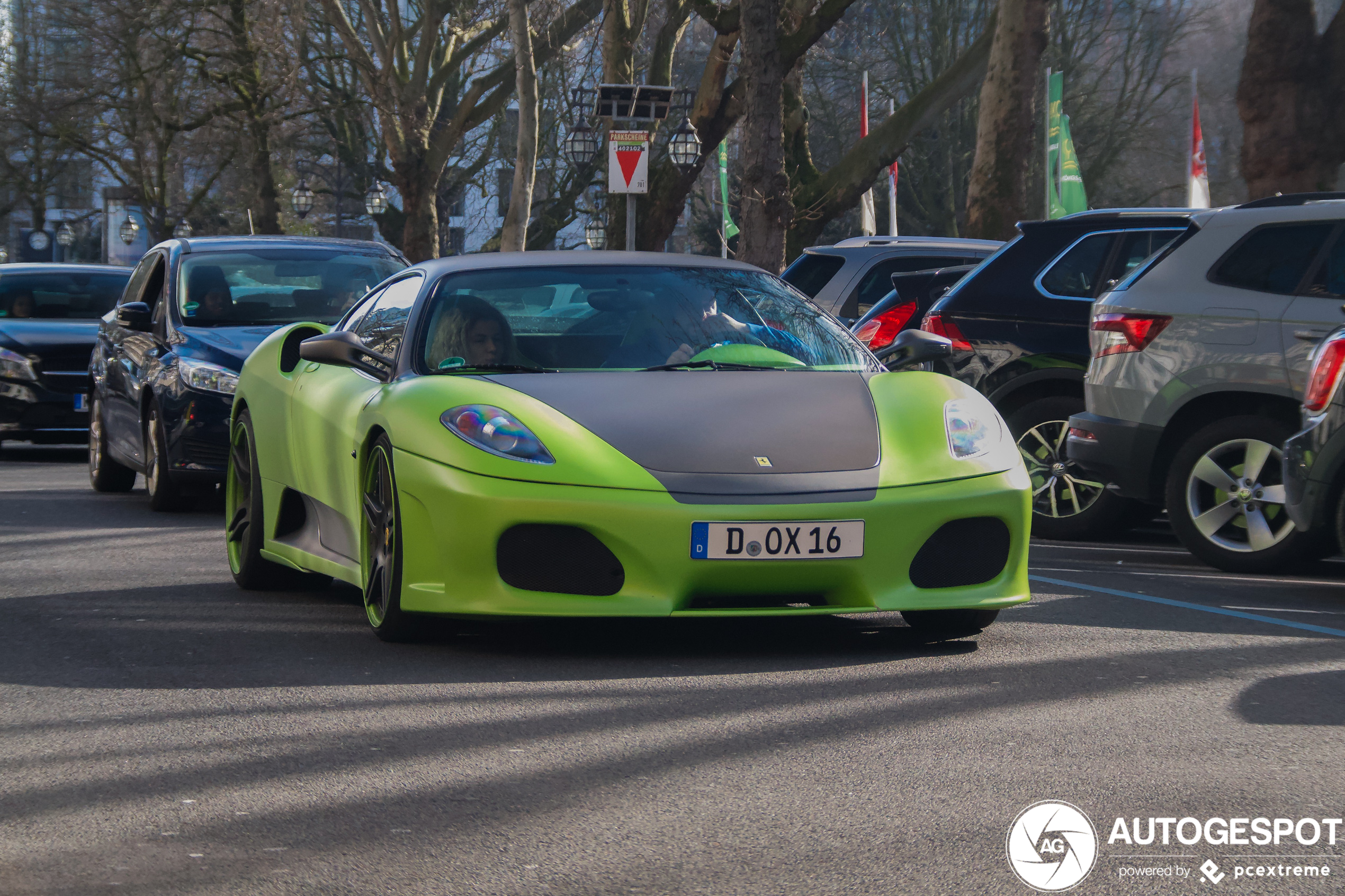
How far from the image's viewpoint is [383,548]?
6051mm

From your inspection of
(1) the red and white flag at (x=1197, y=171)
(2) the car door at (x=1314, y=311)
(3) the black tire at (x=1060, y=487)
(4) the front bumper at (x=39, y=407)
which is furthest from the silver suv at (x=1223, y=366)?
(1) the red and white flag at (x=1197, y=171)

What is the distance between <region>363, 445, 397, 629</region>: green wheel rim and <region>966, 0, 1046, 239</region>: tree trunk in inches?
692

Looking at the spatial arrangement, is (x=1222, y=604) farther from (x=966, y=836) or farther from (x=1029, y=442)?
(x=966, y=836)

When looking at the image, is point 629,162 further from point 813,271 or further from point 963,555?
point 963,555

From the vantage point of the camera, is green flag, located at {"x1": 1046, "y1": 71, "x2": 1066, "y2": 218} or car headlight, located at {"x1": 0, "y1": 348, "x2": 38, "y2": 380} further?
green flag, located at {"x1": 1046, "y1": 71, "x2": 1066, "y2": 218}

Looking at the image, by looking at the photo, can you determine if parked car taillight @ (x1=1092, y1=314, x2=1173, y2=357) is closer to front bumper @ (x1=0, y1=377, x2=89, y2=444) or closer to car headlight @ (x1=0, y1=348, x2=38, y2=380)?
front bumper @ (x1=0, y1=377, x2=89, y2=444)

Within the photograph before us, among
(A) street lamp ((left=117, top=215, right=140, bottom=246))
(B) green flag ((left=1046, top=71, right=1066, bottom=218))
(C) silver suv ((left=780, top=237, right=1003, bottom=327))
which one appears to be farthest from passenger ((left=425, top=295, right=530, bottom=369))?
(A) street lamp ((left=117, top=215, right=140, bottom=246))

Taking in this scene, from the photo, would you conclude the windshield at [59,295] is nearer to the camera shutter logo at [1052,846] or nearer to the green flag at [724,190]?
the camera shutter logo at [1052,846]

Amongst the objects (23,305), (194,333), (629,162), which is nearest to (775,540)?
(194,333)

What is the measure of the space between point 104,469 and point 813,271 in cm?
549

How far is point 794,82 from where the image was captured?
28625 mm

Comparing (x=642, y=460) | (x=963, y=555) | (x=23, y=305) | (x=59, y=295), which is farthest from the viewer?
(x=59, y=295)

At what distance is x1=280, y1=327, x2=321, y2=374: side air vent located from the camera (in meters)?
7.53

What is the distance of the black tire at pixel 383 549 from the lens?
19.2ft
